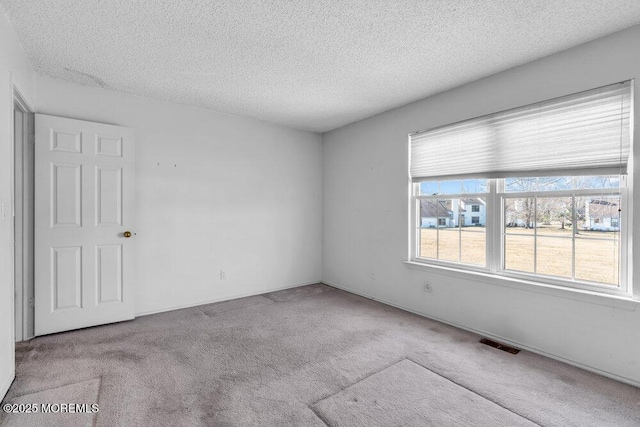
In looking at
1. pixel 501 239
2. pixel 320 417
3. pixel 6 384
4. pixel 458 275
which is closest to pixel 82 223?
pixel 6 384

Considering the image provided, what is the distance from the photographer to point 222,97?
3.62m

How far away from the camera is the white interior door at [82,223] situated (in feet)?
9.73

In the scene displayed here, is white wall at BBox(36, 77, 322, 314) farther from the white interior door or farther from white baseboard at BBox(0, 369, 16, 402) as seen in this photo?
white baseboard at BBox(0, 369, 16, 402)

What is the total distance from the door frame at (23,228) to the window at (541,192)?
13.6ft

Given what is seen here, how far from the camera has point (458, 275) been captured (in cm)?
324

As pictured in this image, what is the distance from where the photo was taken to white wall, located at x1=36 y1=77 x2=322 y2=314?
3588 millimetres

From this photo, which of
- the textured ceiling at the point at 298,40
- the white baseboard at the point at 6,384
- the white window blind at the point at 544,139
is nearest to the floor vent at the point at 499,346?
the white window blind at the point at 544,139

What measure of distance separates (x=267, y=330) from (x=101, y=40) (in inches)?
118

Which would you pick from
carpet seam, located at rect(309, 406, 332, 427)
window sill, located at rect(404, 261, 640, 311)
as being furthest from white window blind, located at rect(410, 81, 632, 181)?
carpet seam, located at rect(309, 406, 332, 427)

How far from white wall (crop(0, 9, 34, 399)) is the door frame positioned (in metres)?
0.72

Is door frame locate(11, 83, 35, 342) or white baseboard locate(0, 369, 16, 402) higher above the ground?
door frame locate(11, 83, 35, 342)

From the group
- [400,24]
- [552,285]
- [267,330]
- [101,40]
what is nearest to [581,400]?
[552,285]

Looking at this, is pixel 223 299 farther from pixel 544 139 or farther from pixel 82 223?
pixel 544 139

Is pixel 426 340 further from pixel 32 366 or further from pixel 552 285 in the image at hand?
pixel 32 366
